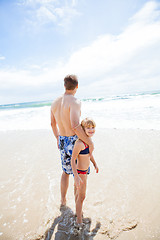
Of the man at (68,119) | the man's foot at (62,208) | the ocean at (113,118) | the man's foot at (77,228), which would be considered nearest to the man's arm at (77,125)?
the man at (68,119)

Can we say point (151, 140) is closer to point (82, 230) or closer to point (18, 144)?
point (82, 230)

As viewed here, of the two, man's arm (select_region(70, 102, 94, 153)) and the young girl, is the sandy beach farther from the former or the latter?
man's arm (select_region(70, 102, 94, 153))

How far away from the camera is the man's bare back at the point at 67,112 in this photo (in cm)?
188

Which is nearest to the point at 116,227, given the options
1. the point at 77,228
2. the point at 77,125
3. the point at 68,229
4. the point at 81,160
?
the point at 77,228

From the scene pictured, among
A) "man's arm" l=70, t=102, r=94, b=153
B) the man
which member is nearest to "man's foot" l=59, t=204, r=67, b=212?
the man

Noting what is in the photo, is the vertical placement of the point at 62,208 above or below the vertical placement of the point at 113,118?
below

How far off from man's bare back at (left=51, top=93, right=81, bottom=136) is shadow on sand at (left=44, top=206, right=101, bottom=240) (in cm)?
128

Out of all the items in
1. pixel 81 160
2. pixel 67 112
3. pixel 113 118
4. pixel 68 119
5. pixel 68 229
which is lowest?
pixel 68 229

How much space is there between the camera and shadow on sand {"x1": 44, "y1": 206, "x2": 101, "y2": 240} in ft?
5.94

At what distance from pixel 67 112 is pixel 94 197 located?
5.44 feet

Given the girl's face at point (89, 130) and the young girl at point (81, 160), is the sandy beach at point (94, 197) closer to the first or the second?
the young girl at point (81, 160)

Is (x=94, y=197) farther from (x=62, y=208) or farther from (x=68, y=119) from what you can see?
(x=68, y=119)

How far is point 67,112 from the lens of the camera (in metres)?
1.97

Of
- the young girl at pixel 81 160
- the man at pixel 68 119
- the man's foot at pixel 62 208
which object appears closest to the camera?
the young girl at pixel 81 160
